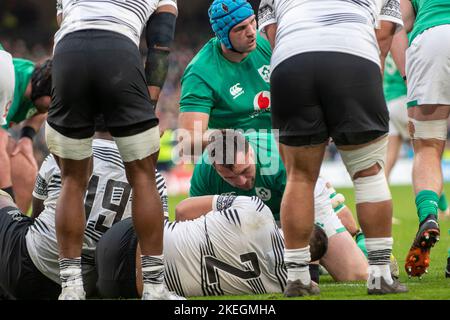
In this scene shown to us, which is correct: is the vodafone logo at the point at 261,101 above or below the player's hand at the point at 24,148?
above

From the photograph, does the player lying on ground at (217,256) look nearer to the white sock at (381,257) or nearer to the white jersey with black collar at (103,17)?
the white sock at (381,257)

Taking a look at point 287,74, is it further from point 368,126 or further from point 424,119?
point 424,119

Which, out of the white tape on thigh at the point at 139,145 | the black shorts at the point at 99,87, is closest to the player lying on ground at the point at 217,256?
the white tape on thigh at the point at 139,145

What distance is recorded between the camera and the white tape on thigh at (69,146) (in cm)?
418

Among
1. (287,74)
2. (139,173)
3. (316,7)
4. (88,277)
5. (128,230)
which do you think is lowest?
(88,277)

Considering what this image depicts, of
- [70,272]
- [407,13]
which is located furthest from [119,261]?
[407,13]

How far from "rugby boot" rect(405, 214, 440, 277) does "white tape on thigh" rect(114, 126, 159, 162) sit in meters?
1.80

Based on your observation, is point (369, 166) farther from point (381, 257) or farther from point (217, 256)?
point (217, 256)

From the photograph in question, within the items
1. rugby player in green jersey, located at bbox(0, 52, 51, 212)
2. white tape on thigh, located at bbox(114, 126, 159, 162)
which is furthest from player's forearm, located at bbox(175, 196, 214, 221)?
rugby player in green jersey, located at bbox(0, 52, 51, 212)

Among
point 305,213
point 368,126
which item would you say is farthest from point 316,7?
point 305,213

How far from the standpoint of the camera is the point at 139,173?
4176 mm

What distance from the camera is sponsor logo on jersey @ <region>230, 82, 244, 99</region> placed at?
19.9 feet

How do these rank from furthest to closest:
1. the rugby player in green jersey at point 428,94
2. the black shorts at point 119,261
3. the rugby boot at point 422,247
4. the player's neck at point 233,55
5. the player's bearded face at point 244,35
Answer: the player's neck at point 233,55
the player's bearded face at point 244,35
the rugby player in green jersey at point 428,94
the rugby boot at point 422,247
the black shorts at point 119,261
